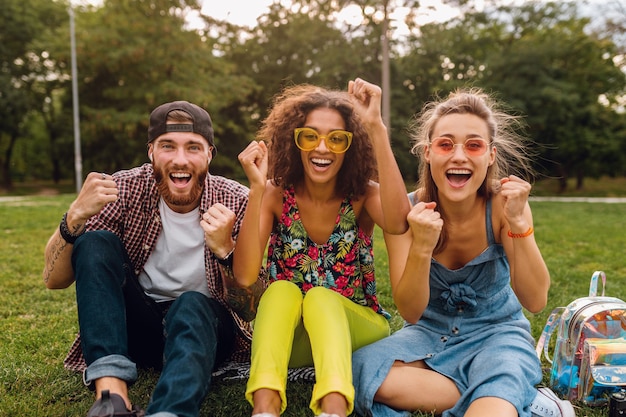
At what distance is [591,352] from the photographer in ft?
8.66

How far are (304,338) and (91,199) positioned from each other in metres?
1.22

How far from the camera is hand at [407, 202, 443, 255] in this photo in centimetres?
236

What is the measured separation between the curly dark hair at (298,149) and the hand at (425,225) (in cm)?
58

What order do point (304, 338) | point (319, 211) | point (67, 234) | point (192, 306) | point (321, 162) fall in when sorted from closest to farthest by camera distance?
point (192, 306)
point (67, 234)
point (304, 338)
point (321, 162)
point (319, 211)

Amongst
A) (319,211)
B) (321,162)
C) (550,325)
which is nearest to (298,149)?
(321,162)

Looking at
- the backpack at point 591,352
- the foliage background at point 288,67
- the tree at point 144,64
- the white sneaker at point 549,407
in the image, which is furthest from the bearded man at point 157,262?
the tree at point 144,64

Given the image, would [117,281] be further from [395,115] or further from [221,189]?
[395,115]

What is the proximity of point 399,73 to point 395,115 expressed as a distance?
7.58 ft

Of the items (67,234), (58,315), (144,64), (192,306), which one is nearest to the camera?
(192,306)

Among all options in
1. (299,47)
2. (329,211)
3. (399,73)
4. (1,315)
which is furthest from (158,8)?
(329,211)

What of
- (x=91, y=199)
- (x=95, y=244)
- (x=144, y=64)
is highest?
(x=144, y=64)

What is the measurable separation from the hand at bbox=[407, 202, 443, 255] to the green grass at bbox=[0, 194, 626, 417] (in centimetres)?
99

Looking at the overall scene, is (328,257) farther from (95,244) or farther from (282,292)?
(95,244)

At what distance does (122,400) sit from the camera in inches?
81.3
